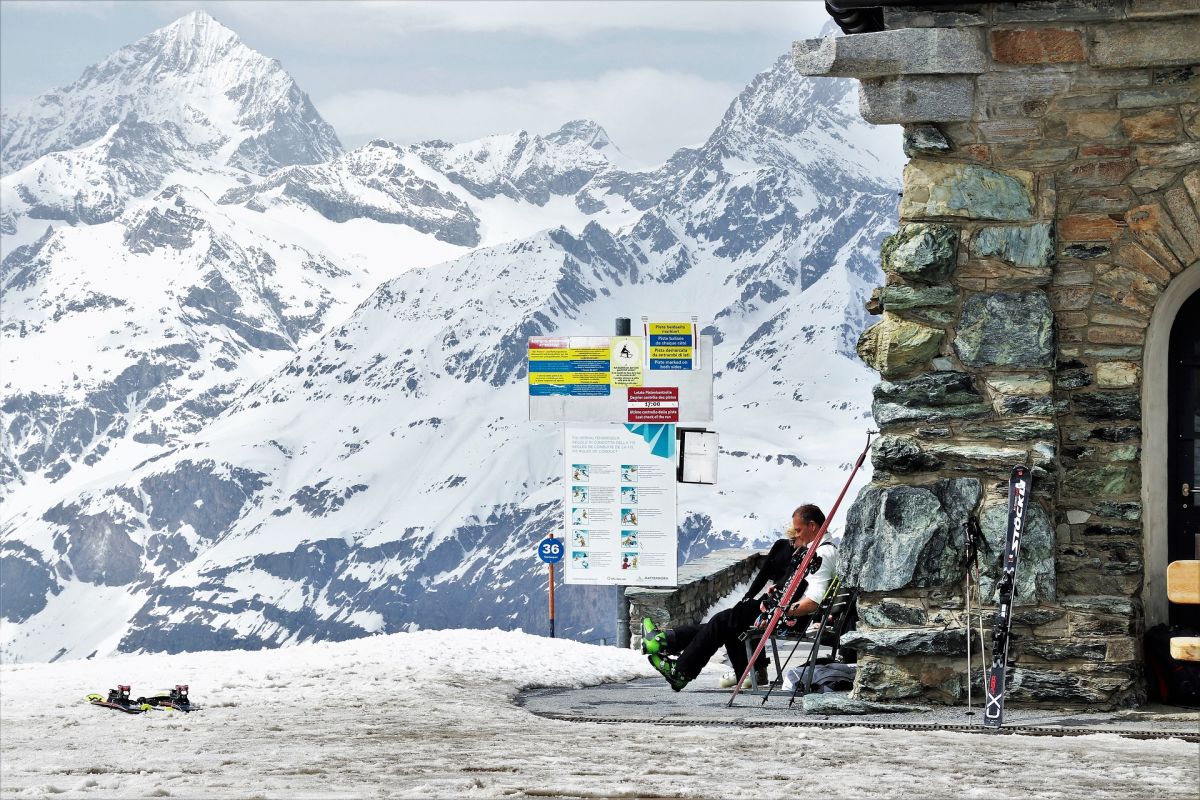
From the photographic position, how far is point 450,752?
679cm

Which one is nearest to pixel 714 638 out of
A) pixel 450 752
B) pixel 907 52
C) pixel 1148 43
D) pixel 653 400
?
pixel 450 752

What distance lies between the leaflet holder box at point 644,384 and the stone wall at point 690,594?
167cm

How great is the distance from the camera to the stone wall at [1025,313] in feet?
27.3

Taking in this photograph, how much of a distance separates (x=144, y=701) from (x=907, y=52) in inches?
216

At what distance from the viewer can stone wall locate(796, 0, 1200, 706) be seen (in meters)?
8.33

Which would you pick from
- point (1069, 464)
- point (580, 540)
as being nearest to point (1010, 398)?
point (1069, 464)

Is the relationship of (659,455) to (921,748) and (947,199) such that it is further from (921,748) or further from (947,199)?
(921,748)

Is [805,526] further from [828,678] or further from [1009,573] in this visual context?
[1009,573]

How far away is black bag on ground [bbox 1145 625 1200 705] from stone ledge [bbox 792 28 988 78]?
3.06 metres

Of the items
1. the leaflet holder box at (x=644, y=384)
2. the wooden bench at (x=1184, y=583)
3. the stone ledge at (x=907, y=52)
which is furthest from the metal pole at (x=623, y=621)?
the wooden bench at (x=1184, y=583)

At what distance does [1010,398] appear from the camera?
27.8ft

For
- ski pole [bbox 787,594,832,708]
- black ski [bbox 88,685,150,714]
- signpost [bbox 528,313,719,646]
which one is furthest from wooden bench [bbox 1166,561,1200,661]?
signpost [bbox 528,313,719,646]

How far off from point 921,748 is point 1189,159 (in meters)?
3.48

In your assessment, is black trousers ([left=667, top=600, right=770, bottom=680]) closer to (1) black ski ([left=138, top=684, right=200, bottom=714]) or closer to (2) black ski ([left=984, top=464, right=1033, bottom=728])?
(2) black ski ([left=984, top=464, right=1033, bottom=728])
